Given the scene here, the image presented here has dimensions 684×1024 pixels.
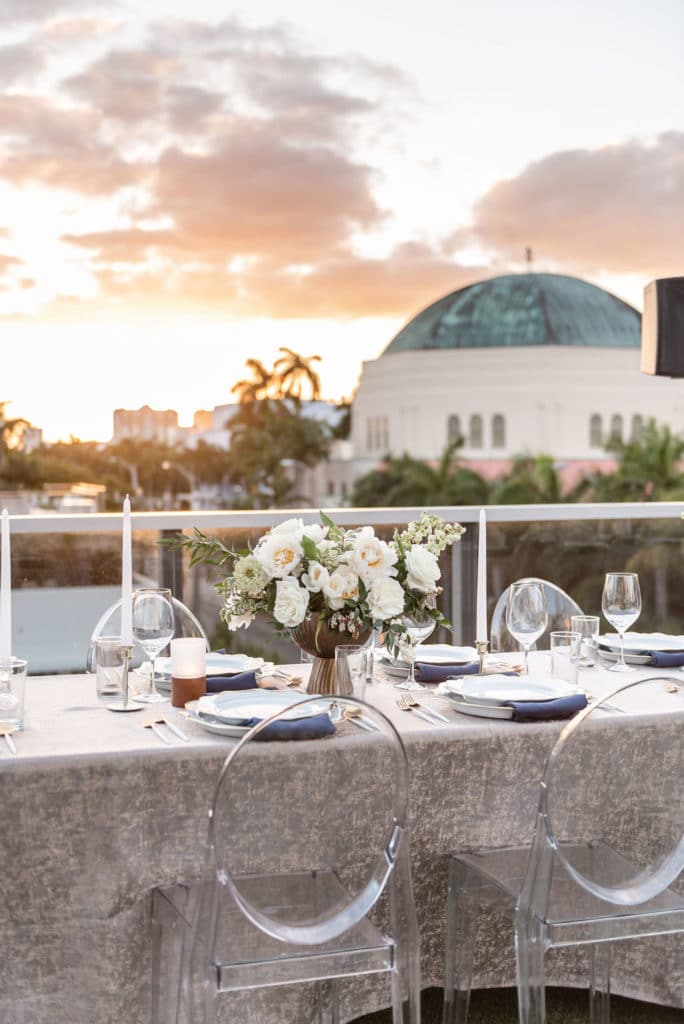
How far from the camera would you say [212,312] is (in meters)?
48.9

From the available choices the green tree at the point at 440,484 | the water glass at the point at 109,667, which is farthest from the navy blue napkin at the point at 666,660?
the green tree at the point at 440,484

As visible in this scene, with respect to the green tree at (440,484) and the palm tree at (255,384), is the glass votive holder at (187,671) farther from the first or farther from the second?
the palm tree at (255,384)

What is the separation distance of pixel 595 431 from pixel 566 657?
161 ft

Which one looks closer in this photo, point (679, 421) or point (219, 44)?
point (219, 44)

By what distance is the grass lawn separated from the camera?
2.63m

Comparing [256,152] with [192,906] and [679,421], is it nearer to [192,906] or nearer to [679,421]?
[679,421]

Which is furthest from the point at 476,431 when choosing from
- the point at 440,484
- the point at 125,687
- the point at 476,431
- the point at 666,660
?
the point at 125,687

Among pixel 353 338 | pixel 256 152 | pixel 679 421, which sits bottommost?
pixel 679 421

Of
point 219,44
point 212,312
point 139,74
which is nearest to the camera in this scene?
point 219,44

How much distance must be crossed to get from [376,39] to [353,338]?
65.9 feet

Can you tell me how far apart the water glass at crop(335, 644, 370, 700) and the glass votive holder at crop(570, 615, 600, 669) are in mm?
537

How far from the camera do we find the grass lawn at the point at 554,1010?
263 cm

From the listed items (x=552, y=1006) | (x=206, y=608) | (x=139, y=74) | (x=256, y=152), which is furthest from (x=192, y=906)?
(x=256, y=152)

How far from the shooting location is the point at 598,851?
1989 mm
